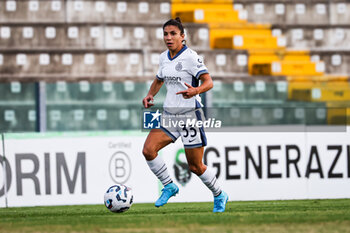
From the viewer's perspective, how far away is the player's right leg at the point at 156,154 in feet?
25.7

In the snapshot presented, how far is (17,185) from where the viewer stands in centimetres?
1095

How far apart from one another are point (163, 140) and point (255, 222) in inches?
67.8

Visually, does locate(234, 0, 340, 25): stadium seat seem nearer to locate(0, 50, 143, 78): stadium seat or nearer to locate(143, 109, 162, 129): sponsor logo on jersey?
locate(0, 50, 143, 78): stadium seat

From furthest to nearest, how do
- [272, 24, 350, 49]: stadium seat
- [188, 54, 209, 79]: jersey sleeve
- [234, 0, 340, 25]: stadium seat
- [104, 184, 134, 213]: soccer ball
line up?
[234, 0, 340, 25]: stadium seat
[272, 24, 350, 49]: stadium seat
[104, 184, 134, 213]: soccer ball
[188, 54, 209, 79]: jersey sleeve

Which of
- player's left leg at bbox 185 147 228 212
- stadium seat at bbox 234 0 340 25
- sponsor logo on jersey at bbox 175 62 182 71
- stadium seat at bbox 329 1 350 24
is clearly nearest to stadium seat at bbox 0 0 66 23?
stadium seat at bbox 234 0 340 25

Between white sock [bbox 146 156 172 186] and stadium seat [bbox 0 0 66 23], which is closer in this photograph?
white sock [bbox 146 156 172 186]

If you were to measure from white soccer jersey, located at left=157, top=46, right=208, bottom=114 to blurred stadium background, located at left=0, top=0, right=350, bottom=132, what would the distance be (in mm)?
4930

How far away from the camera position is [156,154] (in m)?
7.92

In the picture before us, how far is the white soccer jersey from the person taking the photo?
7.70 m

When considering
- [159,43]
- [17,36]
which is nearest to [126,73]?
[159,43]

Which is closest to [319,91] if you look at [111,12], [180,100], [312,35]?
[312,35]

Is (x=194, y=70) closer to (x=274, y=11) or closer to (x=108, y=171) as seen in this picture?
(x=108, y=171)

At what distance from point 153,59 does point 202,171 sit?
27.4ft

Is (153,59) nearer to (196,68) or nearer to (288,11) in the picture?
(288,11)
